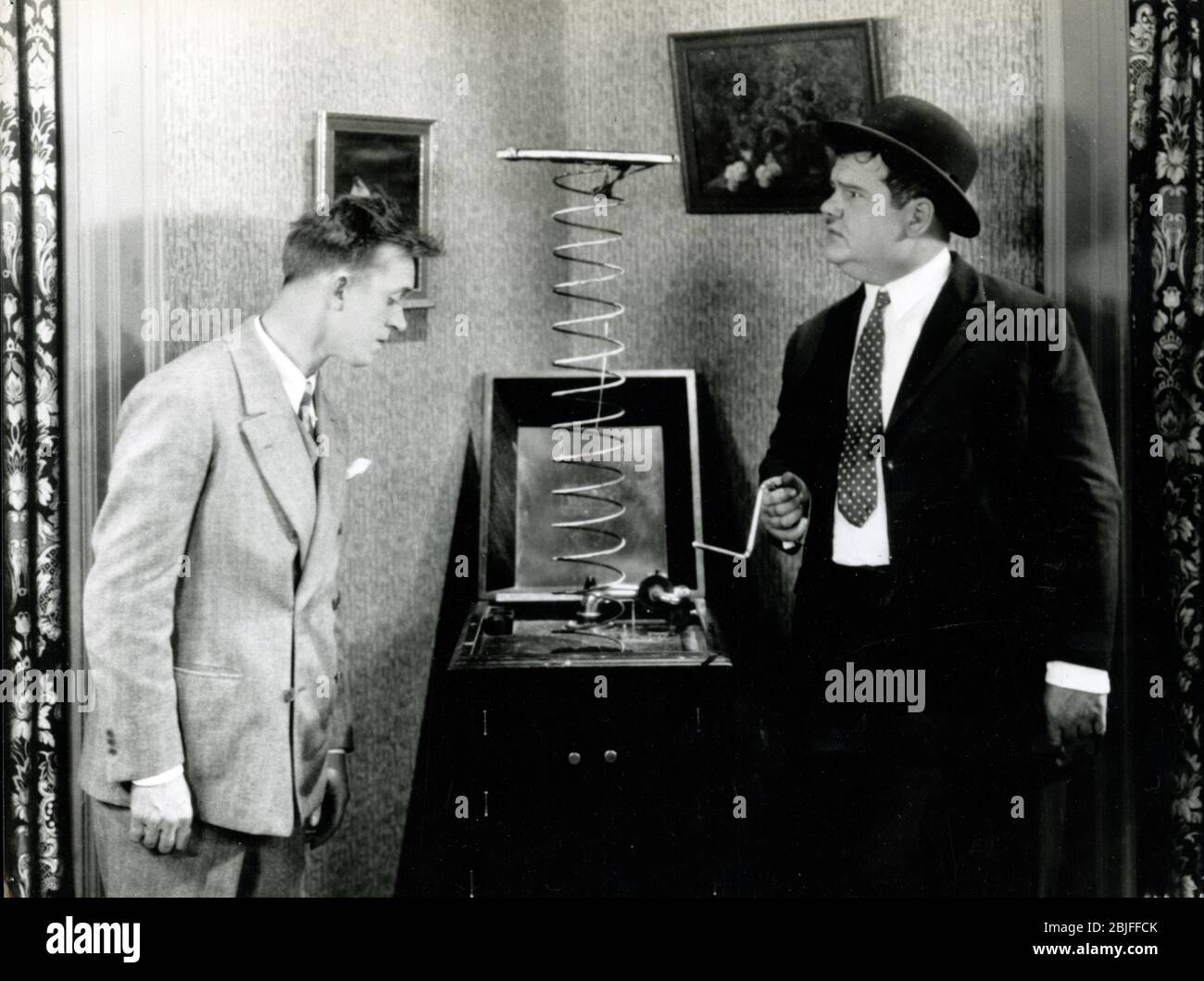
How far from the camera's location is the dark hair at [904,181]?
6.64ft

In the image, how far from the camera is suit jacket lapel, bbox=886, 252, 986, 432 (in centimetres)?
202

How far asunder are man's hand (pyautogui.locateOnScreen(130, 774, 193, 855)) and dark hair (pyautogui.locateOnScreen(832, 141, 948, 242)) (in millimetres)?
1658

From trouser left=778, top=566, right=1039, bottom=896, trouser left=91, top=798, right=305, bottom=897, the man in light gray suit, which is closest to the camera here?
the man in light gray suit

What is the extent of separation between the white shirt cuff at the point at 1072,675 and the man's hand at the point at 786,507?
53 centimetres

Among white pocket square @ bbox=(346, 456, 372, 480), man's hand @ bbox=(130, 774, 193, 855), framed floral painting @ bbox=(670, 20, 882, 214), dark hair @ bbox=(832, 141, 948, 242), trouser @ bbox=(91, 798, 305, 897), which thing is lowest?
trouser @ bbox=(91, 798, 305, 897)

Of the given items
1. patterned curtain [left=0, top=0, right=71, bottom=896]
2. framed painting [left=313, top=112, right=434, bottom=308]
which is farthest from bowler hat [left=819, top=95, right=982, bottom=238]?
patterned curtain [left=0, top=0, right=71, bottom=896]

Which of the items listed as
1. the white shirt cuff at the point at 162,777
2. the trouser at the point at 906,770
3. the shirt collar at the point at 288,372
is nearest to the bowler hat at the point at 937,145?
the trouser at the point at 906,770

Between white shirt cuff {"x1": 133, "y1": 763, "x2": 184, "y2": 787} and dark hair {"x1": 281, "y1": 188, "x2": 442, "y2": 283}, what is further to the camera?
dark hair {"x1": 281, "y1": 188, "x2": 442, "y2": 283}

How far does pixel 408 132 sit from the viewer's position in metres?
2.12

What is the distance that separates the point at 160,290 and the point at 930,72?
1507 millimetres

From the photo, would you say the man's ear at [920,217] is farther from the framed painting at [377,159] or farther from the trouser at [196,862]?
the trouser at [196,862]

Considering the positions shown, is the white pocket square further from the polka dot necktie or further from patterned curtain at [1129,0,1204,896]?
patterned curtain at [1129,0,1204,896]

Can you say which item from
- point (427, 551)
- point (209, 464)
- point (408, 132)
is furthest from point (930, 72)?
point (209, 464)

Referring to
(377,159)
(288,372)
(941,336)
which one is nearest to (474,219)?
(377,159)
